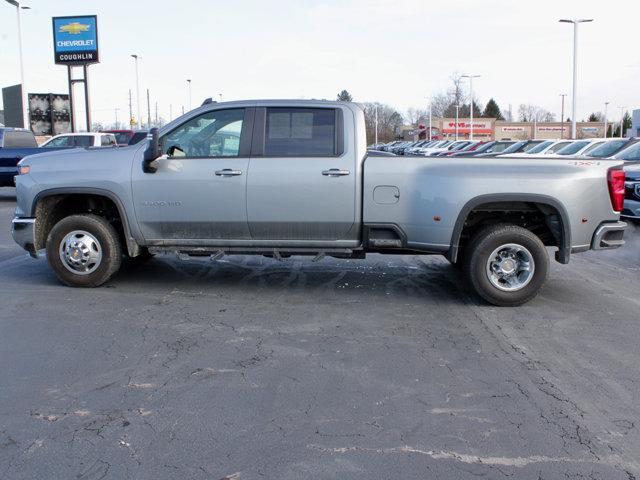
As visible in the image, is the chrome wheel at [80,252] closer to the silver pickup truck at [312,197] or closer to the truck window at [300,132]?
the silver pickup truck at [312,197]

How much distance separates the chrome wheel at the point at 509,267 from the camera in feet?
21.2

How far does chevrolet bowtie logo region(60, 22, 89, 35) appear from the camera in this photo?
30.4 meters

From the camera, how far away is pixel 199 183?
6586 millimetres

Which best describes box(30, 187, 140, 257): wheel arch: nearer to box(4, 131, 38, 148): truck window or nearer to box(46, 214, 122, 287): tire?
→ box(46, 214, 122, 287): tire

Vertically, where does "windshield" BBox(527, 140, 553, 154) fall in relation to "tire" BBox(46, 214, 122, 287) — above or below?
above

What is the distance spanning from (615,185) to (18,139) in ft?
52.5

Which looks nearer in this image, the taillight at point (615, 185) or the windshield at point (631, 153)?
the taillight at point (615, 185)

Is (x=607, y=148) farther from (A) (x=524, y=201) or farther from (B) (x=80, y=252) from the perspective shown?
(B) (x=80, y=252)

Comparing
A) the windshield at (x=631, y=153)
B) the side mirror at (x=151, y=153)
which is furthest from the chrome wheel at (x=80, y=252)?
the windshield at (x=631, y=153)

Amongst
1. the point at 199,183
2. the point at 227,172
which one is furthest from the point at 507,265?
the point at 199,183

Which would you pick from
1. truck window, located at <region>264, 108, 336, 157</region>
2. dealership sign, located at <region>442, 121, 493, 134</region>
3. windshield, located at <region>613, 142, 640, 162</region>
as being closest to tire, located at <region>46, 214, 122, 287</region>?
truck window, located at <region>264, 108, 336, 157</region>

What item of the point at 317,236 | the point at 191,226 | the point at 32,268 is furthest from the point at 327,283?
the point at 32,268

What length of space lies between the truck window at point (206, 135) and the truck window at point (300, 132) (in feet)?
1.18

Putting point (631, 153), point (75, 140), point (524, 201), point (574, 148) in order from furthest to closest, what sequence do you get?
point (574, 148), point (75, 140), point (631, 153), point (524, 201)
